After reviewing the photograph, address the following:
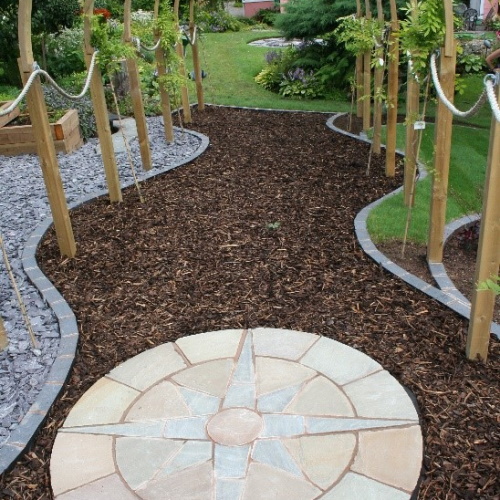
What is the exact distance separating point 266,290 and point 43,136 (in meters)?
1.91

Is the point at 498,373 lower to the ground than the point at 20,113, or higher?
lower

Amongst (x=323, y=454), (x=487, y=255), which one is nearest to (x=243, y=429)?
(x=323, y=454)

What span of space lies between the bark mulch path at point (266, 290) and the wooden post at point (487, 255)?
13 centimetres

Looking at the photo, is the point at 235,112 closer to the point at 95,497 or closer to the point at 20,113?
the point at 20,113

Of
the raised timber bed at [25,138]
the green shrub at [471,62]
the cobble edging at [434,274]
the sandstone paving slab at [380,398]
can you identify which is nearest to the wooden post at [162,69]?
the raised timber bed at [25,138]

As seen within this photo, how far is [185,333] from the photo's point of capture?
3457 millimetres

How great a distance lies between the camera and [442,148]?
377 cm

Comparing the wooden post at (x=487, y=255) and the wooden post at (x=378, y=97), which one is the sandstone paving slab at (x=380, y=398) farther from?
the wooden post at (x=378, y=97)

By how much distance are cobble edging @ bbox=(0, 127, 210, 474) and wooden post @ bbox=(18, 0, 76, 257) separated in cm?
34

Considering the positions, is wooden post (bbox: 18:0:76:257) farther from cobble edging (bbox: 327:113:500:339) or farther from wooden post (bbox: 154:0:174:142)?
wooden post (bbox: 154:0:174:142)

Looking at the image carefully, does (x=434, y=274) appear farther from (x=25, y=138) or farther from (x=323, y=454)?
(x=25, y=138)

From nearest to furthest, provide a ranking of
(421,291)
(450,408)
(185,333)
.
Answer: (450,408) → (185,333) → (421,291)

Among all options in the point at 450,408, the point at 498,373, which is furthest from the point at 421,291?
the point at 450,408

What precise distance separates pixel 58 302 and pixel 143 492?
1766mm
